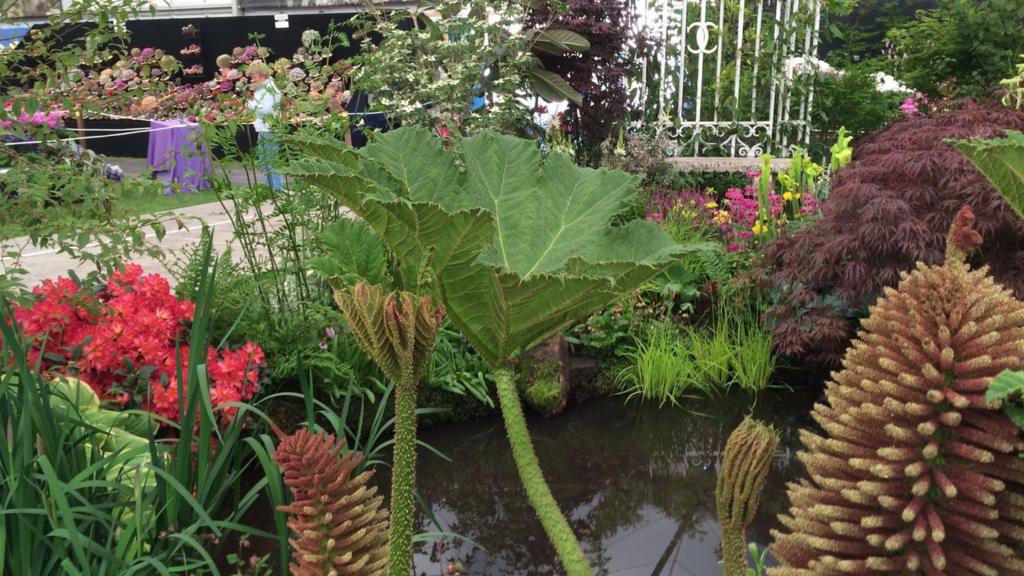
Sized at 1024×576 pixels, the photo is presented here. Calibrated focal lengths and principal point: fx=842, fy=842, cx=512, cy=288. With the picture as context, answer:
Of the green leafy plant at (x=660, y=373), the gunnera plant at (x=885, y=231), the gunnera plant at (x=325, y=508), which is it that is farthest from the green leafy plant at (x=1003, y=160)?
the green leafy plant at (x=660, y=373)

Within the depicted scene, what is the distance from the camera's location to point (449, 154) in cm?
104

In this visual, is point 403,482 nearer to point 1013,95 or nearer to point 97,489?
point 97,489

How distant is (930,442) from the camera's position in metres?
0.46

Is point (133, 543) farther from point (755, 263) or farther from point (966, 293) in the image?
point (755, 263)

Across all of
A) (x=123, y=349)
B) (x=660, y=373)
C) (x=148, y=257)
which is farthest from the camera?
(x=148, y=257)

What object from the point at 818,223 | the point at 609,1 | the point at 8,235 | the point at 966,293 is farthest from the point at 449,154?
the point at 609,1

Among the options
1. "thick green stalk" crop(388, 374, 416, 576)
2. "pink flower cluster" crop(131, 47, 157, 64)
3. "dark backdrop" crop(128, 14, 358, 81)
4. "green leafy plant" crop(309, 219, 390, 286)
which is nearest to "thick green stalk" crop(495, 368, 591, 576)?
"thick green stalk" crop(388, 374, 416, 576)

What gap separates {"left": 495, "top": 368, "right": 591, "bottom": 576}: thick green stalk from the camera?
84cm

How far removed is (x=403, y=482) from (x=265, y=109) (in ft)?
12.5

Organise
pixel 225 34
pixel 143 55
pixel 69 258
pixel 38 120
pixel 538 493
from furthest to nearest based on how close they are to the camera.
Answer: pixel 225 34
pixel 69 258
pixel 143 55
pixel 38 120
pixel 538 493

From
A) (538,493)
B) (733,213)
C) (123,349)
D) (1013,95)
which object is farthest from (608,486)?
(1013,95)

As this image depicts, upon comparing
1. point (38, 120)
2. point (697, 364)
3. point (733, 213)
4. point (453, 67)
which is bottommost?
point (697, 364)

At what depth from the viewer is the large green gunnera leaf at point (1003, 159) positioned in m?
0.95

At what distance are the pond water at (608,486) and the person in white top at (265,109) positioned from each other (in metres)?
1.36
